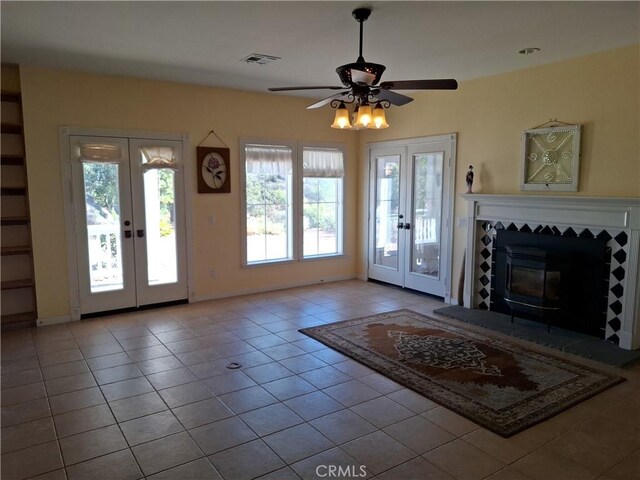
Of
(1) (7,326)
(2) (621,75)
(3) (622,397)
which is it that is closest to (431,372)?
(3) (622,397)

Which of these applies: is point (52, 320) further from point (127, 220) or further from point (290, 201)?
point (290, 201)

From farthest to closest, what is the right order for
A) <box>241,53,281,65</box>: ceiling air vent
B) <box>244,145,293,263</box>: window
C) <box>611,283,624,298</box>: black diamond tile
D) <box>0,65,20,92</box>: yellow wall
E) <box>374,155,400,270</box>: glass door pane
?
<box>374,155,400,270</box>: glass door pane < <box>244,145,293,263</box>: window < <box>0,65,20,92</box>: yellow wall < <box>241,53,281,65</box>: ceiling air vent < <box>611,283,624,298</box>: black diamond tile

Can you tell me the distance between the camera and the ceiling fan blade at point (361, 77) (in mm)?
2910

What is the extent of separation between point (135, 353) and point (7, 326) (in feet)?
5.77

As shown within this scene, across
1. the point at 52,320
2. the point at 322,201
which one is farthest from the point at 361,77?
the point at 52,320

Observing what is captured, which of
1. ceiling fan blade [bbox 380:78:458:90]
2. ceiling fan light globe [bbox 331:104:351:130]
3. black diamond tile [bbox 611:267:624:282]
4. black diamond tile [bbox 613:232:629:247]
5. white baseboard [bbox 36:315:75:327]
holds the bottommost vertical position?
white baseboard [bbox 36:315:75:327]

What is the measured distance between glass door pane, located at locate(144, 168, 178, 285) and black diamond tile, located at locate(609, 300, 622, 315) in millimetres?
4774

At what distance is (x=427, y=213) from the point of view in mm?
6129

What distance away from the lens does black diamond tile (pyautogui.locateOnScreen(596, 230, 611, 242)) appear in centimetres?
427

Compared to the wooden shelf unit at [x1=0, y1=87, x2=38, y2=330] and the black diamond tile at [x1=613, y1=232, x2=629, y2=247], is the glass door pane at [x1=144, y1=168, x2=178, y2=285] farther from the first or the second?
the black diamond tile at [x1=613, y1=232, x2=629, y2=247]

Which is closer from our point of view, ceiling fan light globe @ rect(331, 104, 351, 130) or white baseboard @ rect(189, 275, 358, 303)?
ceiling fan light globe @ rect(331, 104, 351, 130)

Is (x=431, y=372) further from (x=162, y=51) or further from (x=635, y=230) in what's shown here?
(x=162, y=51)

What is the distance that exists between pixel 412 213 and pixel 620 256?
263 centimetres

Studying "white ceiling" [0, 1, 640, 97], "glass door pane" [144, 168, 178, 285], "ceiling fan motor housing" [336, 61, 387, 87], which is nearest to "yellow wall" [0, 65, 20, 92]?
"white ceiling" [0, 1, 640, 97]
